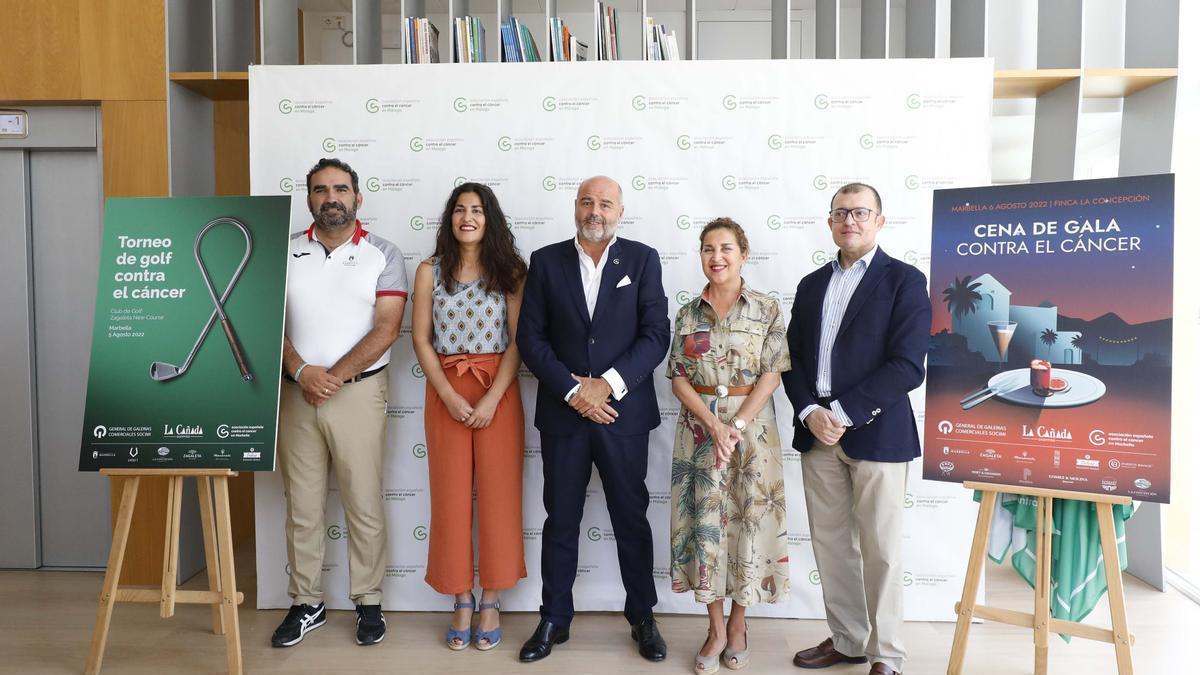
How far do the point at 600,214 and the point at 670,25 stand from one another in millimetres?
3131

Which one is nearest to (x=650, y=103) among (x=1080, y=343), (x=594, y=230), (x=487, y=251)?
(x=594, y=230)

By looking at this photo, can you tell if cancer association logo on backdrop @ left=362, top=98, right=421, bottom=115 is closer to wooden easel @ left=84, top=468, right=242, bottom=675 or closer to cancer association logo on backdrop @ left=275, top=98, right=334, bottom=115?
cancer association logo on backdrop @ left=275, top=98, right=334, bottom=115

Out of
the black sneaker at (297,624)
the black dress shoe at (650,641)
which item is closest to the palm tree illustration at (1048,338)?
the black dress shoe at (650,641)

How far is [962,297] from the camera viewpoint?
2.49m

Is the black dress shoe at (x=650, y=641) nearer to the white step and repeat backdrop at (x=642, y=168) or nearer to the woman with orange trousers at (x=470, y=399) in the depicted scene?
the white step and repeat backdrop at (x=642, y=168)

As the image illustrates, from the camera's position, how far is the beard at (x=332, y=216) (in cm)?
299

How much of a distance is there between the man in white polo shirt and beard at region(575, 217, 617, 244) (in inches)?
32.2

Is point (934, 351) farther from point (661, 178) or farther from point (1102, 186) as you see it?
point (661, 178)

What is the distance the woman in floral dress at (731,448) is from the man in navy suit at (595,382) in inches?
7.4

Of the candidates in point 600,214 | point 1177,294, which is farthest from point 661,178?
point 1177,294

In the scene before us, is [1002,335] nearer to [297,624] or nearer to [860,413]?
[860,413]

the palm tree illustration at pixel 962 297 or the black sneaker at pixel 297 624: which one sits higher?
the palm tree illustration at pixel 962 297

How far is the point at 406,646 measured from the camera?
118 inches

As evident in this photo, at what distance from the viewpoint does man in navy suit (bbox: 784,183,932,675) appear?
255cm
